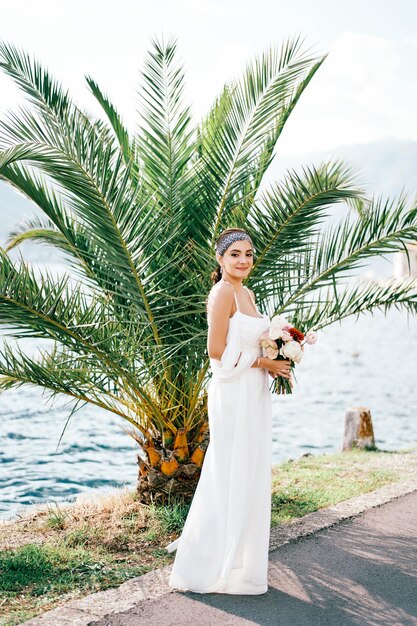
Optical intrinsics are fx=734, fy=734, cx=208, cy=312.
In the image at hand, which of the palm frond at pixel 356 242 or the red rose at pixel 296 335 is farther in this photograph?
the palm frond at pixel 356 242

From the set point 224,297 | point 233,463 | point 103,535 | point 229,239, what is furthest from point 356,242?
point 103,535

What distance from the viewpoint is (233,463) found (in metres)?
4.36

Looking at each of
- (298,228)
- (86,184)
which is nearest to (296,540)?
(298,228)

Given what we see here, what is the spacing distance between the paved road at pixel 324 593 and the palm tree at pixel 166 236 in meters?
1.59

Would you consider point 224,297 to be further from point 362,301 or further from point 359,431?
point 359,431

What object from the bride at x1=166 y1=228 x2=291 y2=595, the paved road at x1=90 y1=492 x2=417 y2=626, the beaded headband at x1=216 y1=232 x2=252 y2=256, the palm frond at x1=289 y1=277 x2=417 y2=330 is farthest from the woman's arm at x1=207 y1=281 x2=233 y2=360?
the palm frond at x1=289 y1=277 x2=417 y2=330

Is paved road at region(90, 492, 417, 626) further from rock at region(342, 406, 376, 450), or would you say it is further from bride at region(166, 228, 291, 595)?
rock at region(342, 406, 376, 450)

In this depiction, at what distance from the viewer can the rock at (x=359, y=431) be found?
9.58 m

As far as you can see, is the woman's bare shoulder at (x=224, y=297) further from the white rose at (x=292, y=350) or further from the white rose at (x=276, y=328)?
the white rose at (x=292, y=350)

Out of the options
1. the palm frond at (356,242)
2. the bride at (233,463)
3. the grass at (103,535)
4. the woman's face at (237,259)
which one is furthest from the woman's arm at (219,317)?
the palm frond at (356,242)

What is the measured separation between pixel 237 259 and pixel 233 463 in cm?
123

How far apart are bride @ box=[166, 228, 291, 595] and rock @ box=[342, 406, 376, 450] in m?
5.36

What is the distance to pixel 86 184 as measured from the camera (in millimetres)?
5617

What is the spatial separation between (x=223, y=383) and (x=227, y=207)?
2.31 m
